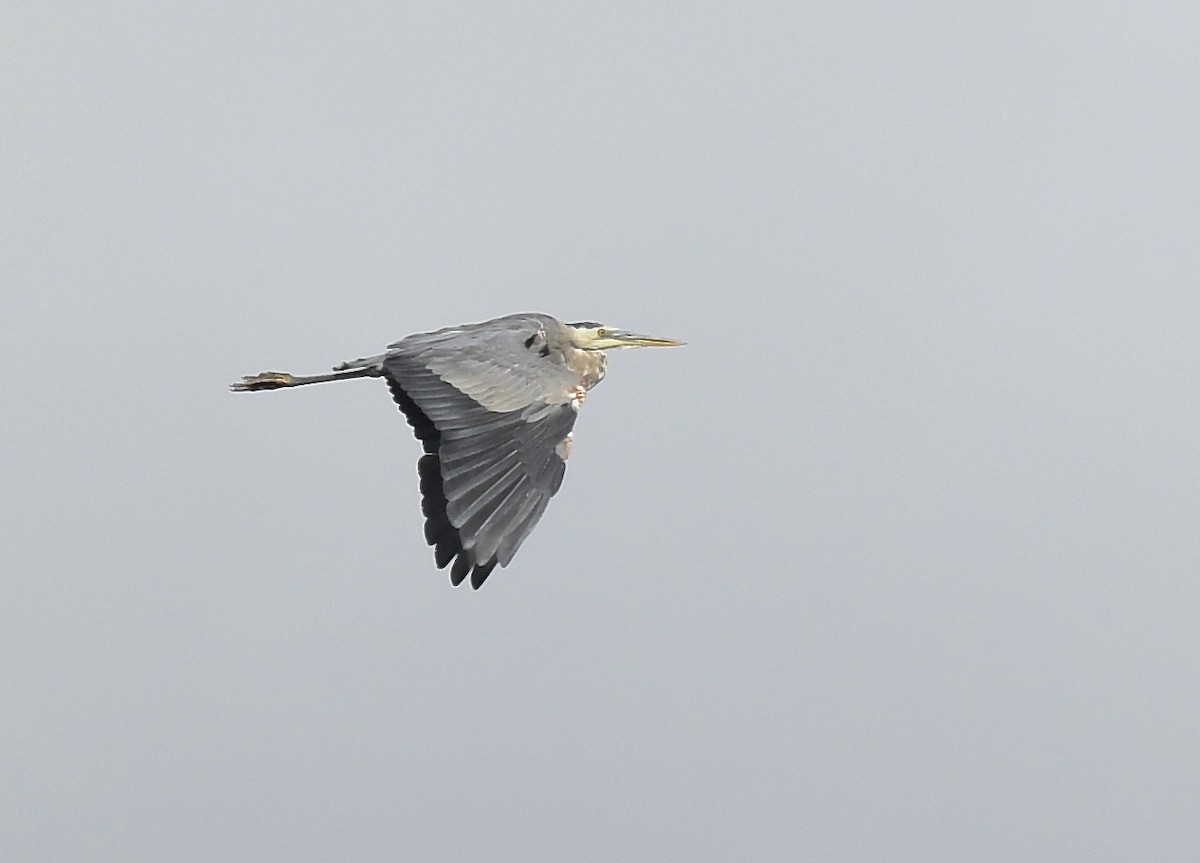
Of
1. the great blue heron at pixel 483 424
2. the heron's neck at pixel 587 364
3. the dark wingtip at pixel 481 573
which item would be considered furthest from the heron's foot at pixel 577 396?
the dark wingtip at pixel 481 573

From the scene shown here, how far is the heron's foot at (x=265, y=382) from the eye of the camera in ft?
57.8

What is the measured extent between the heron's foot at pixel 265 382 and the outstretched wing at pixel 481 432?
195 cm

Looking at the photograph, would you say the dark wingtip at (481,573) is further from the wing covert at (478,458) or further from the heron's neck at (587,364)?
the heron's neck at (587,364)

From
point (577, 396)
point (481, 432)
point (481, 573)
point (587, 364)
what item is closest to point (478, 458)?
point (481, 432)

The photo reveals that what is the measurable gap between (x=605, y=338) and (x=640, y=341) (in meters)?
0.42

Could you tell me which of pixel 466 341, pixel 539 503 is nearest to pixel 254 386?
pixel 466 341

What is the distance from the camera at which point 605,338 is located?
58.3 feet

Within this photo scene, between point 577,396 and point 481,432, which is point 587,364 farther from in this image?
point 481,432

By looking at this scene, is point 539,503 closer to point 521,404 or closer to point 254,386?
point 521,404

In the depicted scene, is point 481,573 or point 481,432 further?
point 481,432

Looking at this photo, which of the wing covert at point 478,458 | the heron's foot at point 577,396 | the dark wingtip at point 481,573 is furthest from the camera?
the heron's foot at point 577,396

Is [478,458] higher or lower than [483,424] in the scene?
lower

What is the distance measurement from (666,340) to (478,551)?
15.0ft

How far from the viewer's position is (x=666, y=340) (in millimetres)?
18219
